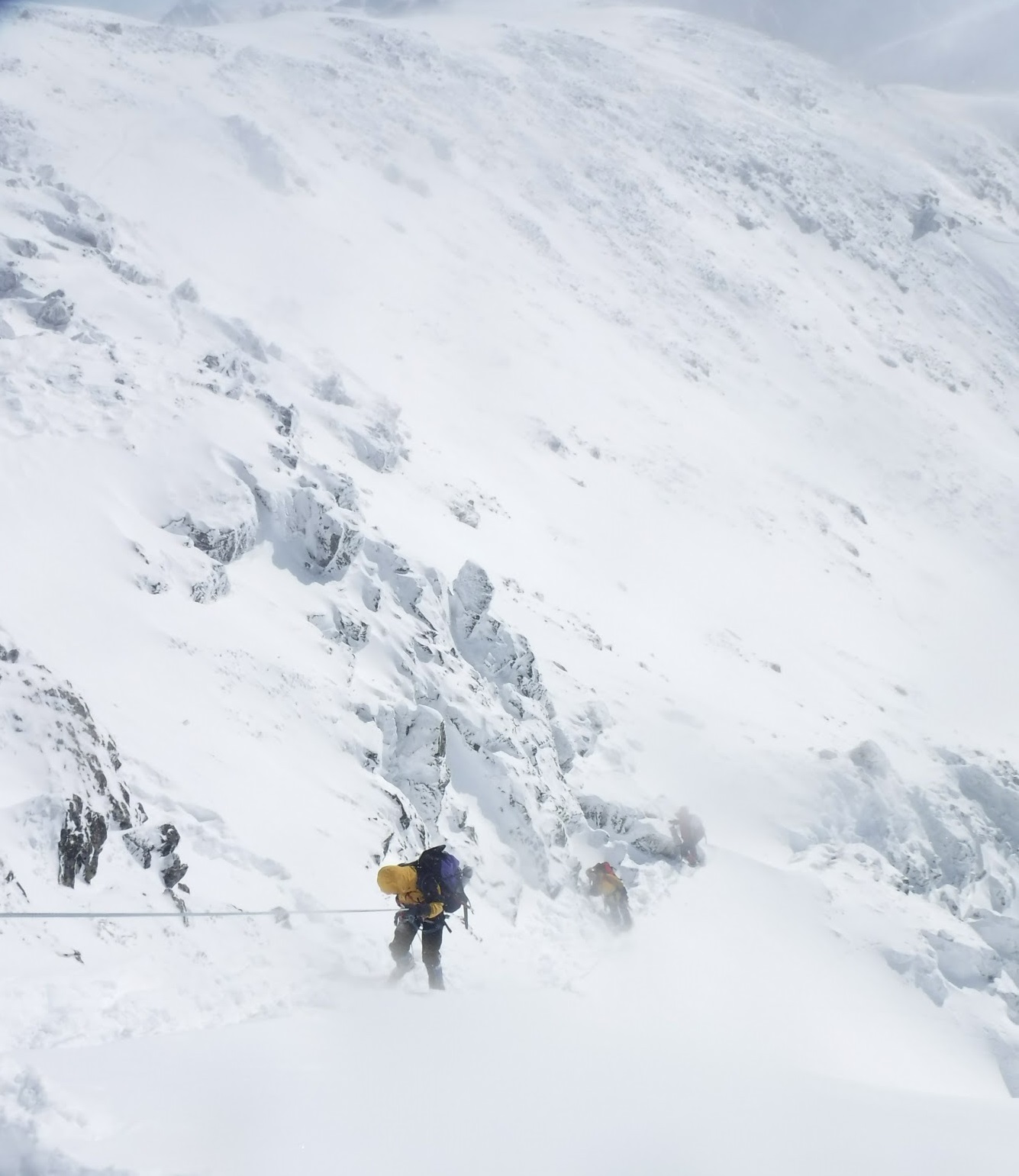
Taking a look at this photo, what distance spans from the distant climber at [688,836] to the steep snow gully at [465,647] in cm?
29

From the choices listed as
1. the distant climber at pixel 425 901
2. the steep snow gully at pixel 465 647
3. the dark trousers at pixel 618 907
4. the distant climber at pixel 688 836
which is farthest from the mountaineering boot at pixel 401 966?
the distant climber at pixel 688 836

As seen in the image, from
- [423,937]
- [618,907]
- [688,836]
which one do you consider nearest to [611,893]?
[618,907]

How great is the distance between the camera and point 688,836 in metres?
17.4

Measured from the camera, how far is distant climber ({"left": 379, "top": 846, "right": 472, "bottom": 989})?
8.16m

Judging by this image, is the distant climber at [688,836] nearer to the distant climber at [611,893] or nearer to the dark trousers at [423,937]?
the distant climber at [611,893]

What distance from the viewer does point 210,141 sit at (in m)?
44.2

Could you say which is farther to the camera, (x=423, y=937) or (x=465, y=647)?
(x=465, y=647)

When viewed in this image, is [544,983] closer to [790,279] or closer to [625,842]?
[625,842]

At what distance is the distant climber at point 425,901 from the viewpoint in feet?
26.8

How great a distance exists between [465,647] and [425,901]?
9432 millimetres

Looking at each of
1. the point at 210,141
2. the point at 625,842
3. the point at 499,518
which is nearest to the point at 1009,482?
the point at 499,518

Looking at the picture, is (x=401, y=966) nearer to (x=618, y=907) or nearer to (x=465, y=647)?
(x=618, y=907)

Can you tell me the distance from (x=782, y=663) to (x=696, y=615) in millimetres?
3031

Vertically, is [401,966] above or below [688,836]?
above
